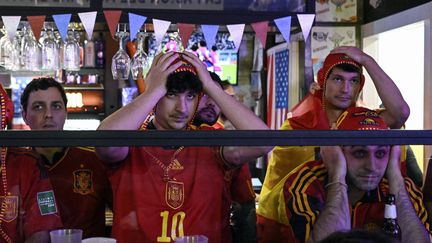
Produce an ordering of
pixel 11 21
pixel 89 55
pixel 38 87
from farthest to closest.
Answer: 1. pixel 89 55
2. pixel 11 21
3. pixel 38 87

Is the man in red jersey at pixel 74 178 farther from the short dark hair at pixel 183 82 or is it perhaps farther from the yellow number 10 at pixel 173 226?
the short dark hair at pixel 183 82

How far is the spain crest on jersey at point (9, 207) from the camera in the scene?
5.42 feet

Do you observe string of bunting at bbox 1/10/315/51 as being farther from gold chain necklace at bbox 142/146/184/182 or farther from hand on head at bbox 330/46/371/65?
gold chain necklace at bbox 142/146/184/182

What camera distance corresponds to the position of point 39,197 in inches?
68.9

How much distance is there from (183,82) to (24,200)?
0.57 metres

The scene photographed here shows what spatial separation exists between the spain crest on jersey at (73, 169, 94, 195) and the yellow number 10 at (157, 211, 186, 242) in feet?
1.37

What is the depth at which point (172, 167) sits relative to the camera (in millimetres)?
1746

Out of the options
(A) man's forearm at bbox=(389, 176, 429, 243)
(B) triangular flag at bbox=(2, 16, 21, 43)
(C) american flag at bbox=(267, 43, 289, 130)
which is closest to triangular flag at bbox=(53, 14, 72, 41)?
(B) triangular flag at bbox=(2, 16, 21, 43)

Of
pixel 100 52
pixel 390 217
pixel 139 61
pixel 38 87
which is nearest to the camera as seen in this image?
pixel 390 217

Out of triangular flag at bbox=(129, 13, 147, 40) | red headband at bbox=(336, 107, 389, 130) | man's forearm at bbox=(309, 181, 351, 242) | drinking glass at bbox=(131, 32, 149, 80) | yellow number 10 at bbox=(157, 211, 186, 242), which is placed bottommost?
yellow number 10 at bbox=(157, 211, 186, 242)

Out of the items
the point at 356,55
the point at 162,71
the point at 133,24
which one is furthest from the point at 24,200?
the point at 356,55

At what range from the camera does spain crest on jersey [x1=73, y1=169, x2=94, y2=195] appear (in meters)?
2.02

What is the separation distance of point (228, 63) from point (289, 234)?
16.5 feet

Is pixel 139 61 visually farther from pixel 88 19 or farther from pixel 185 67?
pixel 185 67
